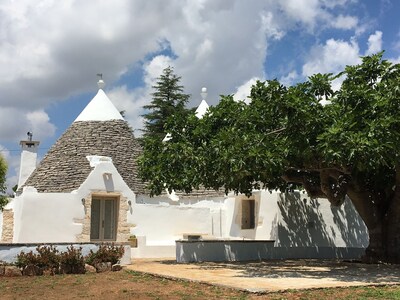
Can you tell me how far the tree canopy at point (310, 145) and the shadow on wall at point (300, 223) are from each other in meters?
2.36

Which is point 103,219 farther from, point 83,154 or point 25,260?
point 25,260

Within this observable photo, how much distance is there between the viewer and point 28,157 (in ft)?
84.3

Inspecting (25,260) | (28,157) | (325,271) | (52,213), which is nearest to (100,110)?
(28,157)

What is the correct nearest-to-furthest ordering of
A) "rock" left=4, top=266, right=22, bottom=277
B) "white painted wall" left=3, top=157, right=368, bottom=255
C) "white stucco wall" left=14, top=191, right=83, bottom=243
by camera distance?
"rock" left=4, top=266, right=22, bottom=277, "white stucco wall" left=14, top=191, right=83, bottom=243, "white painted wall" left=3, top=157, right=368, bottom=255

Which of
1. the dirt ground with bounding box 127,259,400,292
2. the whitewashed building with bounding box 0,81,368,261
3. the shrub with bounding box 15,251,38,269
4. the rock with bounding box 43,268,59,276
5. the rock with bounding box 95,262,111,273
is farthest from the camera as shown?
the whitewashed building with bounding box 0,81,368,261

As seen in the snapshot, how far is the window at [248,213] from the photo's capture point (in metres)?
22.4

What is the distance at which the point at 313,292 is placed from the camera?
32.7 ft

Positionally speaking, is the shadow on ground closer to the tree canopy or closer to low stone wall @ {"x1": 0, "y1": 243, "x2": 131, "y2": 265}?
the tree canopy

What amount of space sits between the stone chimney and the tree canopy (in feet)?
35.3

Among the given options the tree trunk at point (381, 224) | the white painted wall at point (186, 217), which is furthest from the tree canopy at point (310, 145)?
the white painted wall at point (186, 217)

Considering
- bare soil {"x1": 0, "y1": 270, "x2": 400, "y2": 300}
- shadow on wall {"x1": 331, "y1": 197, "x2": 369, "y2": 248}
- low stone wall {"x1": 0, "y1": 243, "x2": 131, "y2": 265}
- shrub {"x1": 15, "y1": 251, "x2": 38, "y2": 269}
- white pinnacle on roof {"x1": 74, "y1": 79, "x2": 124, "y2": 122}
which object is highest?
white pinnacle on roof {"x1": 74, "y1": 79, "x2": 124, "y2": 122}

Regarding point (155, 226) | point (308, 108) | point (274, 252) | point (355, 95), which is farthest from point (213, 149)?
point (155, 226)

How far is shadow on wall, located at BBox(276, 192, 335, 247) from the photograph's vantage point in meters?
20.4

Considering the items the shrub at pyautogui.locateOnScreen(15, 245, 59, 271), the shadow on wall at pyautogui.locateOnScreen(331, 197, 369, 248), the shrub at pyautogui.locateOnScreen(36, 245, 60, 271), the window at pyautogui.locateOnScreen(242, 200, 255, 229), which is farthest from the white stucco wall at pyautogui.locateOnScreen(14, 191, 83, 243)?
the shadow on wall at pyautogui.locateOnScreen(331, 197, 369, 248)
